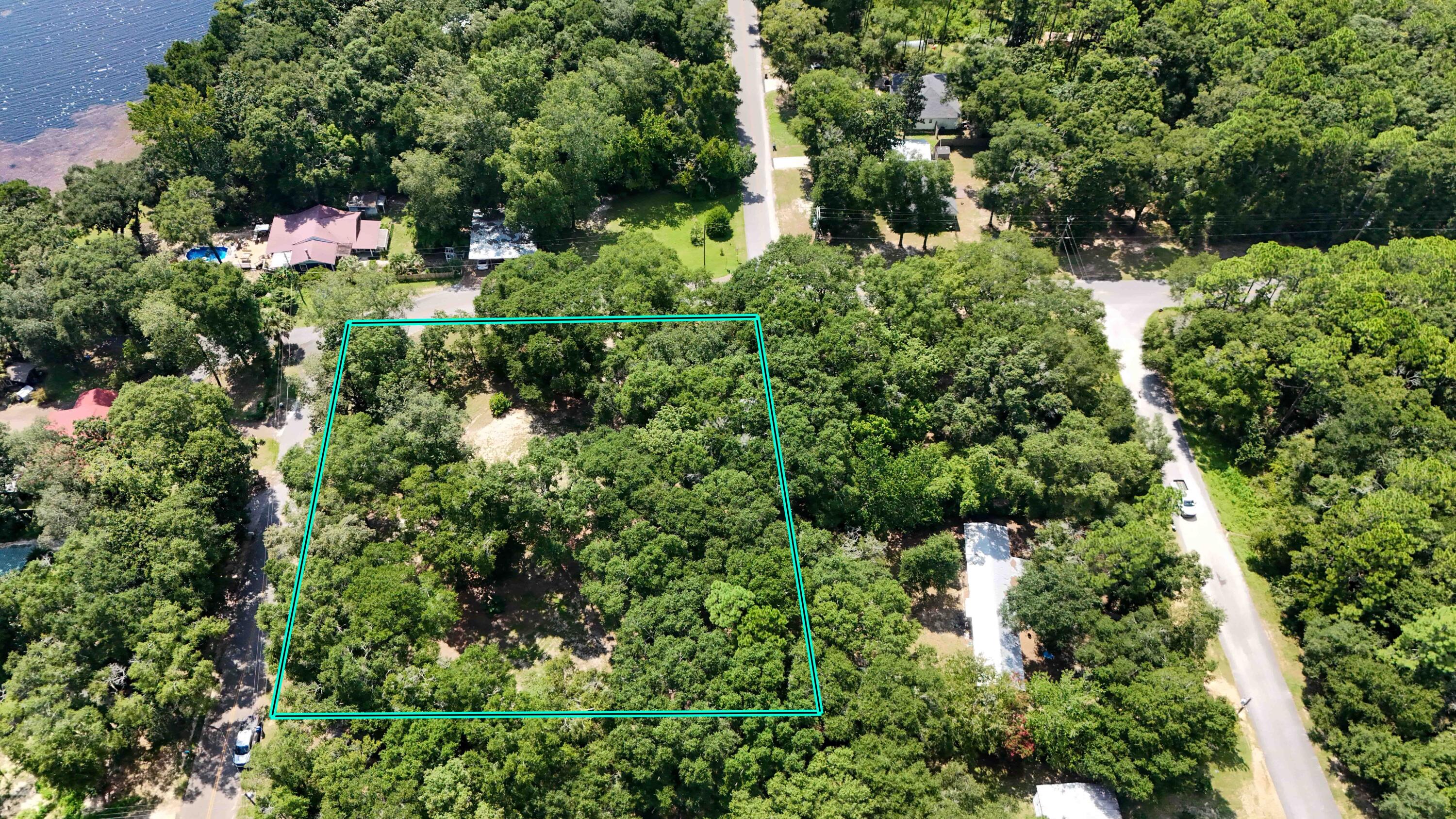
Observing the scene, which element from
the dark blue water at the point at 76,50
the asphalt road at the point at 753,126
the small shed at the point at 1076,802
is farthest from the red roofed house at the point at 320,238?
the small shed at the point at 1076,802

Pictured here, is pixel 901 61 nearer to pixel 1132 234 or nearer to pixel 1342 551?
pixel 1132 234

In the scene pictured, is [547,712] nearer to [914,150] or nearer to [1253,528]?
[1253,528]

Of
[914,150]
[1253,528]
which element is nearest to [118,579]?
[1253,528]

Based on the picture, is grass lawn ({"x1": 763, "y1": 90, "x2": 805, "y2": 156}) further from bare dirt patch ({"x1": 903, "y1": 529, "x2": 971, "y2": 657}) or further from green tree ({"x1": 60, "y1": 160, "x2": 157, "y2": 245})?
green tree ({"x1": 60, "y1": 160, "x2": 157, "y2": 245})

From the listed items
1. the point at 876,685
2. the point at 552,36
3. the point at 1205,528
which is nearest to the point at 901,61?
the point at 552,36

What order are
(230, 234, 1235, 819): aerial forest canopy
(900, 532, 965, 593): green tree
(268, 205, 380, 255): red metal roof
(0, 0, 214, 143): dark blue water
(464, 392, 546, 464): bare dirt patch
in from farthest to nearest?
1. (0, 0, 214, 143): dark blue water
2. (268, 205, 380, 255): red metal roof
3. (464, 392, 546, 464): bare dirt patch
4. (900, 532, 965, 593): green tree
5. (230, 234, 1235, 819): aerial forest canopy

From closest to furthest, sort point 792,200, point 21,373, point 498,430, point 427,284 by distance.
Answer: point 498,430, point 21,373, point 427,284, point 792,200

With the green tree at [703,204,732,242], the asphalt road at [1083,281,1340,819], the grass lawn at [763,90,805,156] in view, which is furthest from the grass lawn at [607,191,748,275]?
the asphalt road at [1083,281,1340,819]
